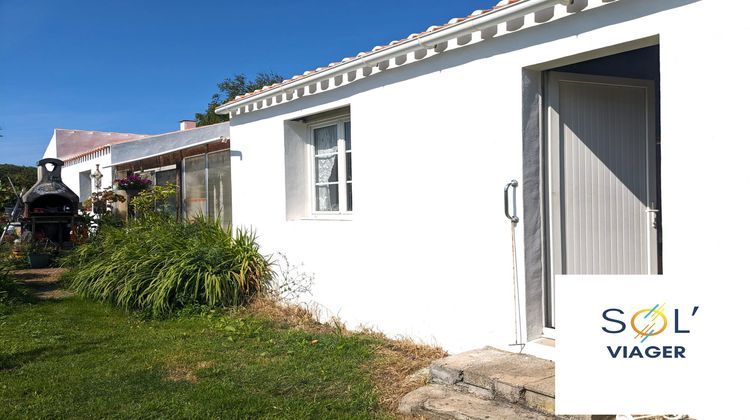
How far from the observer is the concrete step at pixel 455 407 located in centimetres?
417

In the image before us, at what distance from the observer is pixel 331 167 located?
7871mm

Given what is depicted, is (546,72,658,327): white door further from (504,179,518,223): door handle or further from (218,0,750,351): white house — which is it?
(504,179,518,223): door handle

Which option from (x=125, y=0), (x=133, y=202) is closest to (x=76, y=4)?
(x=125, y=0)

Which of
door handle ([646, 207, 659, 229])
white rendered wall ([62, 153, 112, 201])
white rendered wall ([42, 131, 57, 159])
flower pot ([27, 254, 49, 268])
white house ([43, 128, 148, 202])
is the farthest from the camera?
white rendered wall ([42, 131, 57, 159])

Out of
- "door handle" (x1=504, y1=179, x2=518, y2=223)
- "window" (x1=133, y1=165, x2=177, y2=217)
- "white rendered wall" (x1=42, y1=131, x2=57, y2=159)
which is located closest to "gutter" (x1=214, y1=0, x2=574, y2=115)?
"door handle" (x1=504, y1=179, x2=518, y2=223)

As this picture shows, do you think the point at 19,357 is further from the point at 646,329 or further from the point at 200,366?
the point at 646,329

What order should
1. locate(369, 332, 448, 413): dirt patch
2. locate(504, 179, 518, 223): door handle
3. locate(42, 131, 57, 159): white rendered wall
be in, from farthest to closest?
1. locate(42, 131, 57, 159): white rendered wall
2. locate(504, 179, 518, 223): door handle
3. locate(369, 332, 448, 413): dirt patch

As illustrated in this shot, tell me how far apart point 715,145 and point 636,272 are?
2.13 metres

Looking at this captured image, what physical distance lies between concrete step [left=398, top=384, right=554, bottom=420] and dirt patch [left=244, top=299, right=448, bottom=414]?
161mm

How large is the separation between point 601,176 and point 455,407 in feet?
7.85

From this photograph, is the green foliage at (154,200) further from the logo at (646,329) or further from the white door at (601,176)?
the logo at (646,329)

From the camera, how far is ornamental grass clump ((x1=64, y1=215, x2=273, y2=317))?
8164mm

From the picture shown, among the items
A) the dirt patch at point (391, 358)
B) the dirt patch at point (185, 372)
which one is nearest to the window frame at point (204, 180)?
the dirt patch at point (391, 358)

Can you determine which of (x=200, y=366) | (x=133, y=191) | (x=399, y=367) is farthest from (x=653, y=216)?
(x=133, y=191)
